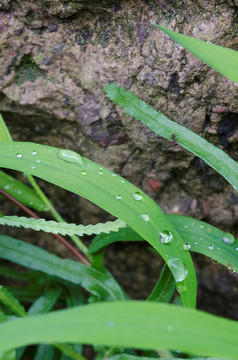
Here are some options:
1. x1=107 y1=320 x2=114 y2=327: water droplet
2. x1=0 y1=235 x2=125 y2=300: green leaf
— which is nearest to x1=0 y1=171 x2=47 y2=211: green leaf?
x1=0 y1=235 x2=125 y2=300: green leaf

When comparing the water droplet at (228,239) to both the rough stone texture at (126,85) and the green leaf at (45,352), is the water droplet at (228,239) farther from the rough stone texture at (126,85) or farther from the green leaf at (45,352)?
the green leaf at (45,352)

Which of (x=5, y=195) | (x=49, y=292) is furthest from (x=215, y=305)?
(x=5, y=195)

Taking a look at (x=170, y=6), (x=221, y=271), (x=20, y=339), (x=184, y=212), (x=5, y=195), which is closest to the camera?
(x=20, y=339)

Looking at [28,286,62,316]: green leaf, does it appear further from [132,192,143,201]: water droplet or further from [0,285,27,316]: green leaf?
[132,192,143,201]: water droplet

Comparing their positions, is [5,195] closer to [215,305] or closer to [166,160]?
[166,160]

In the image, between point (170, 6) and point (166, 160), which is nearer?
point (170, 6)

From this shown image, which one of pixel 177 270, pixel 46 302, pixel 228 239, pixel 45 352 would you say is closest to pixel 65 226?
pixel 177 270
